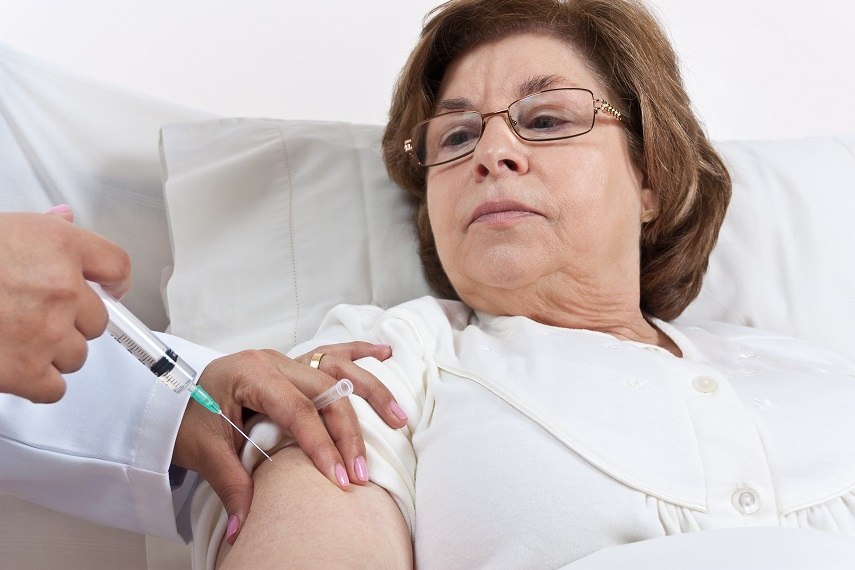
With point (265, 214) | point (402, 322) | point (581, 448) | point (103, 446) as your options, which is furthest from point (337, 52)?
point (581, 448)

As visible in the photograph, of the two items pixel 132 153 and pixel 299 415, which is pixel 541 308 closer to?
pixel 299 415

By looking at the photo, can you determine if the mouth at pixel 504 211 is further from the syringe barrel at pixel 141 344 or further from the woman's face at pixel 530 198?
the syringe barrel at pixel 141 344

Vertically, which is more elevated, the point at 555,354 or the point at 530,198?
the point at 530,198

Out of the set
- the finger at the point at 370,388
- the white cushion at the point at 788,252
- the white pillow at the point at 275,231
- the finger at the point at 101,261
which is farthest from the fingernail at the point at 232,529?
the white cushion at the point at 788,252

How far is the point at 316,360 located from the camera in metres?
1.24

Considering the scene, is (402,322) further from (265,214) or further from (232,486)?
(265,214)

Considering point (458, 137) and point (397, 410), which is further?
point (458, 137)

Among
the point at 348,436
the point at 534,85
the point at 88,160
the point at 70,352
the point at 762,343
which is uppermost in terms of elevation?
the point at 534,85

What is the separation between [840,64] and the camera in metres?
2.61

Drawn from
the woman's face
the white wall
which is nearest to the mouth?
the woman's face

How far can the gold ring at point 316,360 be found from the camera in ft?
4.05

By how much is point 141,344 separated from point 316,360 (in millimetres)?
319

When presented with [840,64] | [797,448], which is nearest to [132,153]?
[797,448]

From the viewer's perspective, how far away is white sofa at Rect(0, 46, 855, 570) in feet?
5.61
